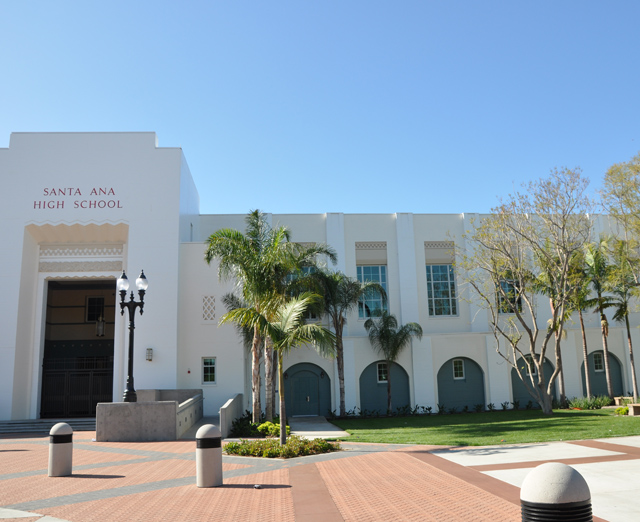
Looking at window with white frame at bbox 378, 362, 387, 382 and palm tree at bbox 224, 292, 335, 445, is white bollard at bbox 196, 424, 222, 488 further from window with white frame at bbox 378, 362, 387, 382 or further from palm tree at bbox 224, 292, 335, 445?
window with white frame at bbox 378, 362, 387, 382

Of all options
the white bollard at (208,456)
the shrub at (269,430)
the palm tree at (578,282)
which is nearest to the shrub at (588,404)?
the palm tree at (578,282)

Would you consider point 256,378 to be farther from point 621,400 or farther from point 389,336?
point 621,400

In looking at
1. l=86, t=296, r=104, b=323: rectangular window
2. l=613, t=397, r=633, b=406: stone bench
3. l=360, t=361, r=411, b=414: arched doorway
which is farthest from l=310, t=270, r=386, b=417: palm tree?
l=86, t=296, r=104, b=323: rectangular window

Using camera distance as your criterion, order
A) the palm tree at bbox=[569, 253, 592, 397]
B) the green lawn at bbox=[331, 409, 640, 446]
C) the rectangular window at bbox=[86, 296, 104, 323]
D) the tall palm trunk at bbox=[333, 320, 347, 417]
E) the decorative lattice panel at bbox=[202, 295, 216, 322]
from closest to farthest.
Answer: the green lawn at bbox=[331, 409, 640, 446] < the palm tree at bbox=[569, 253, 592, 397] < the decorative lattice panel at bbox=[202, 295, 216, 322] < the tall palm trunk at bbox=[333, 320, 347, 417] < the rectangular window at bbox=[86, 296, 104, 323]

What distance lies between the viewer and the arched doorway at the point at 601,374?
29031 mm

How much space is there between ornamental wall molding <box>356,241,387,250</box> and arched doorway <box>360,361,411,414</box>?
578cm

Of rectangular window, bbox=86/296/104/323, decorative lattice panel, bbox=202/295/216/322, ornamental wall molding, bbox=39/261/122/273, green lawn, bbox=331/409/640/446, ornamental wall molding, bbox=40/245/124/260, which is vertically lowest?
green lawn, bbox=331/409/640/446

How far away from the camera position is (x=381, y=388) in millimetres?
27625

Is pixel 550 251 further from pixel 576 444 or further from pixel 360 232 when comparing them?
pixel 576 444

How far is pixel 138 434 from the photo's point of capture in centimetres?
1686

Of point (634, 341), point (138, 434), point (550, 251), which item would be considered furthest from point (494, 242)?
point (138, 434)

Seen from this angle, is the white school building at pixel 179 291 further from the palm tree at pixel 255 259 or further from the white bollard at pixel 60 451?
the white bollard at pixel 60 451

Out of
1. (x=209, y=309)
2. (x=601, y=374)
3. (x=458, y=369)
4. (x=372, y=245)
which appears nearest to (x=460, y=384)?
(x=458, y=369)

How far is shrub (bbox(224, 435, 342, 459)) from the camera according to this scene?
1236cm
